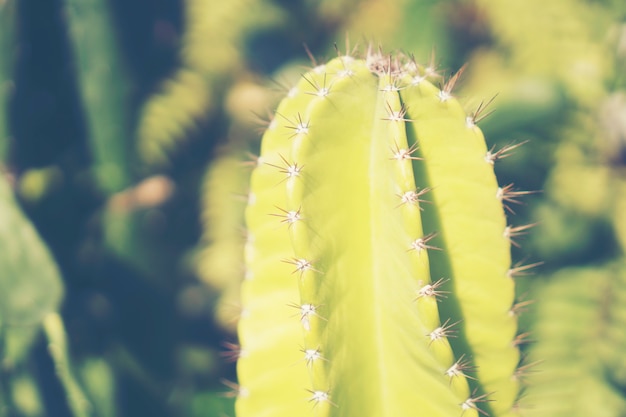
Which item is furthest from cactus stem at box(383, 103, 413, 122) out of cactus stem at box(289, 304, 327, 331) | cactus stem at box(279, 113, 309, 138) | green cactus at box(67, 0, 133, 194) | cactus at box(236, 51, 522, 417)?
green cactus at box(67, 0, 133, 194)

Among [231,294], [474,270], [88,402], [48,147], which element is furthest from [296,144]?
[48,147]

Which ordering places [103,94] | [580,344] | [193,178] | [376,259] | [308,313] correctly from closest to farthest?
[308,313] < [376,259] < [580,344] < [103,94] < [193,178]

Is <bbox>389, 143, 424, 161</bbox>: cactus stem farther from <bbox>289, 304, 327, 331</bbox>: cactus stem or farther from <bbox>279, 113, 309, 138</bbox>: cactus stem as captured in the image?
<bbox>289, 304, 327, 331</bbox>: cactus stem

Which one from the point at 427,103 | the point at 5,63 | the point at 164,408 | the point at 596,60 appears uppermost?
the point at 5,63

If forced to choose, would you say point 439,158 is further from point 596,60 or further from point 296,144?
point 596,60

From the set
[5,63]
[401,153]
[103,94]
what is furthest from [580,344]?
[5,63]

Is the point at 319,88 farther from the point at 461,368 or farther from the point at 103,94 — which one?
the point at 103,94
